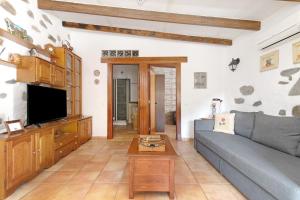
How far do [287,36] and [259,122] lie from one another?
4.33 feet

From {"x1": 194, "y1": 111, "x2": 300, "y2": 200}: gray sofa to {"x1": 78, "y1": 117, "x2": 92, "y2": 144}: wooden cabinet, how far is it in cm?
261

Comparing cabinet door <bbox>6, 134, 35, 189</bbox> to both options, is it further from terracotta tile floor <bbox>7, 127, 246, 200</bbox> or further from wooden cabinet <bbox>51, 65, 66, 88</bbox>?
wooden cabinet <bbox>51, 65, 66, 88</bbox>

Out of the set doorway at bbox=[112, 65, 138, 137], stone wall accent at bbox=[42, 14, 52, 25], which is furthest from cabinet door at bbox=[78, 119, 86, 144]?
doorway at bbox=[112, 65, 138, 137]

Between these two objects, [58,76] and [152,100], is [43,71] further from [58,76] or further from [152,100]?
[152,100]

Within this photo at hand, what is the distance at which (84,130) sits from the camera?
4672 millimetres

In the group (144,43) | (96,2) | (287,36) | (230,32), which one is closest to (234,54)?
(230,32)

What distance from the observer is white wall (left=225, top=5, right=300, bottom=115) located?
296cm

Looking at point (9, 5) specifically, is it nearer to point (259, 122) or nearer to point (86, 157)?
point (86, 157)

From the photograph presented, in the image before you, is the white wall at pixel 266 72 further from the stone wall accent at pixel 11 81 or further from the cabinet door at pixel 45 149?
the stone wall accent at pixel 11 81

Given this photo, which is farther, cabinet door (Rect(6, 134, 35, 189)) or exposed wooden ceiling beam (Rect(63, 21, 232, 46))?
exposed wooden ceiling beam (Rect(63, 21, 232, 46))

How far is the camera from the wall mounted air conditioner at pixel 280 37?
2746mm

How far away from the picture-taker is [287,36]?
9.55ft

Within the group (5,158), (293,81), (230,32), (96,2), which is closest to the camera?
(5,158)

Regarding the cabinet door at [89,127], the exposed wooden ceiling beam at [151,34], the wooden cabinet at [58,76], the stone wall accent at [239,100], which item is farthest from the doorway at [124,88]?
the stone wall accent at [239,100]
